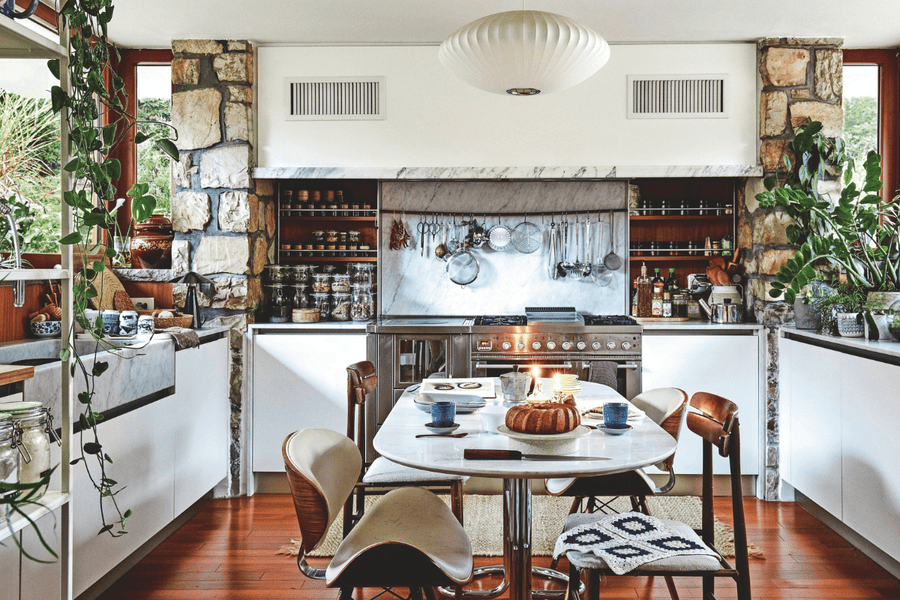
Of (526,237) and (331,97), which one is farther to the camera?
(526,237)

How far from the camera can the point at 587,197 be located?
462 centimetres

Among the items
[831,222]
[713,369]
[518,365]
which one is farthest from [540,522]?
[831,222]

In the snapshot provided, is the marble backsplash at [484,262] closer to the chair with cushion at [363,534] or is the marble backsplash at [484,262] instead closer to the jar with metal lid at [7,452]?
the chair with cushion at [363,534]

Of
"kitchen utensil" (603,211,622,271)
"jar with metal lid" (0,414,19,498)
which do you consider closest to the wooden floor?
"jar with metal lid" (0,414,19,498)

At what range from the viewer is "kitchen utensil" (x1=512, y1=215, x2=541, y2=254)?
4.62 metres

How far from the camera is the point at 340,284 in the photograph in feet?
14.7

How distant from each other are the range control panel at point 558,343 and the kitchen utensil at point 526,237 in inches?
31.9

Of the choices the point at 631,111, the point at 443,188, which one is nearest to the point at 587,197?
the point at 631,111

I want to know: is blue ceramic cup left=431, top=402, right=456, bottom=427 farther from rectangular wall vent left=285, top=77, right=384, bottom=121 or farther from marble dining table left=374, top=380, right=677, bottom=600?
rectangular wall vent left=285, top=77, right=384, bottom=121

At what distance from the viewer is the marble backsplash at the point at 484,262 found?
15.1 feet

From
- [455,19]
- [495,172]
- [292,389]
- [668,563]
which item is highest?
[455,19]

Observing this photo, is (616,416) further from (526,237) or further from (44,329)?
(526,237)

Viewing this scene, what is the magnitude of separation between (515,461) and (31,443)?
3.66 ft

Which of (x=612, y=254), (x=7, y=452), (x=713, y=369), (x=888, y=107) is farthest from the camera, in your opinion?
(x=612, y=254)
